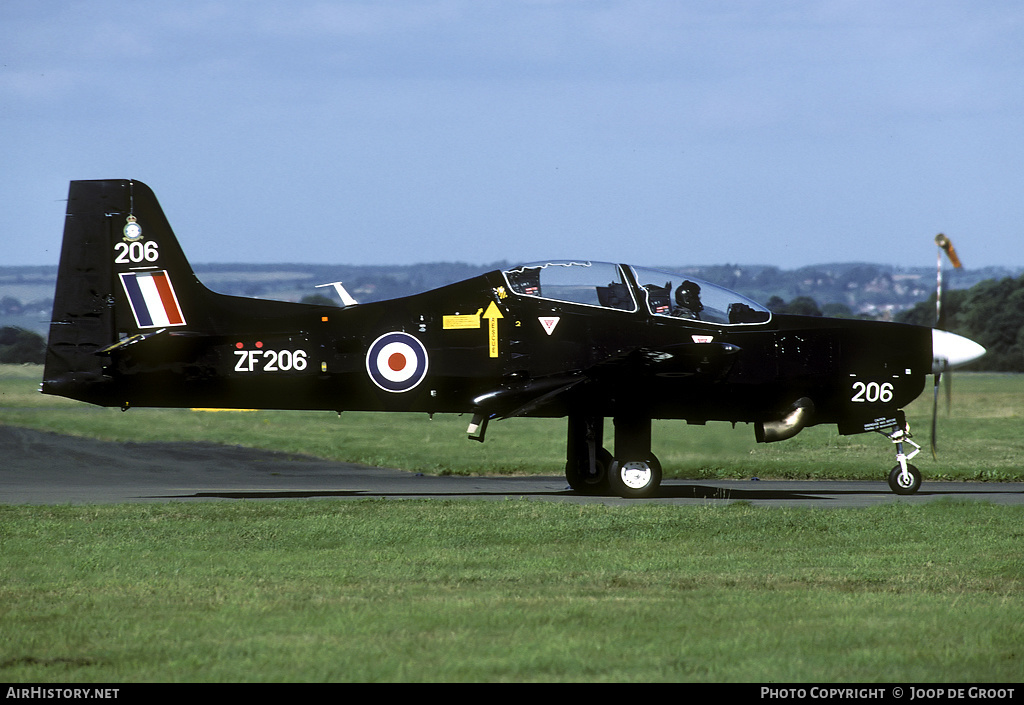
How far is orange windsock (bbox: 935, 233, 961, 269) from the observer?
1436 cm

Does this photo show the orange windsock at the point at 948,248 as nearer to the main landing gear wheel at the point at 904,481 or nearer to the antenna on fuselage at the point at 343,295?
the main landing gear wheel at the point at 904,481

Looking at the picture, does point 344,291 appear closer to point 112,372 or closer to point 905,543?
point 112,372

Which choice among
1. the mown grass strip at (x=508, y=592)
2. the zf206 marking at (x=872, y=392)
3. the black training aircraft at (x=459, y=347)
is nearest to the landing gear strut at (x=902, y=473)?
the zf206 marking at (x=872, y=392)

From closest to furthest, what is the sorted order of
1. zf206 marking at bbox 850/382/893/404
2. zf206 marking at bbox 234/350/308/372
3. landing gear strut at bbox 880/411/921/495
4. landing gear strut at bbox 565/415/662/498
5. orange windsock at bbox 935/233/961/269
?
orange windsock at bbox 935/233/961/269, zf206 marking at bbox 234/350/308/372, landing gear strut at bbox 565/415/662/498, zf206 marking at bbox 850/382/893/404, landing gear strut at bbox 880/411/921/495

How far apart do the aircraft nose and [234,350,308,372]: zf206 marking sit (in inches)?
378

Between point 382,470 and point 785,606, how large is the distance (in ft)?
47.1

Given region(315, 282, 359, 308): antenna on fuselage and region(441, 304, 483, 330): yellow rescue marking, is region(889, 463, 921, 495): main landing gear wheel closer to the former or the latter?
region(441, 304, 483, 330): yellow rescue marking

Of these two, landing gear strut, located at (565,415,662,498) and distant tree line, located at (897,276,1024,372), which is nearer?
landing gear strut, located at (565,415,662,498)

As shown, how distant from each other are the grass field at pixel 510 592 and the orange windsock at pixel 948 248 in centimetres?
319

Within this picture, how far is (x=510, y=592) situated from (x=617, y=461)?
26.0ft

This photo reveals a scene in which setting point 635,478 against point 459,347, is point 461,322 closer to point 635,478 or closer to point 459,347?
point 459,347

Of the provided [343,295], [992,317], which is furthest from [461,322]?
[992,317]

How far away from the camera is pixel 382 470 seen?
22.5 metres

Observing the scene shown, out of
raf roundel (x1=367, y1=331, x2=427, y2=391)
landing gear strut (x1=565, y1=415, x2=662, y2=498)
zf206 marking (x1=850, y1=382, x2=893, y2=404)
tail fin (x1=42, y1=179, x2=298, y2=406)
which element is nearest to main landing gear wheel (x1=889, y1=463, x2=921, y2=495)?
zf206 marking (x1=850, y1=382, x2=893, y2=404)
